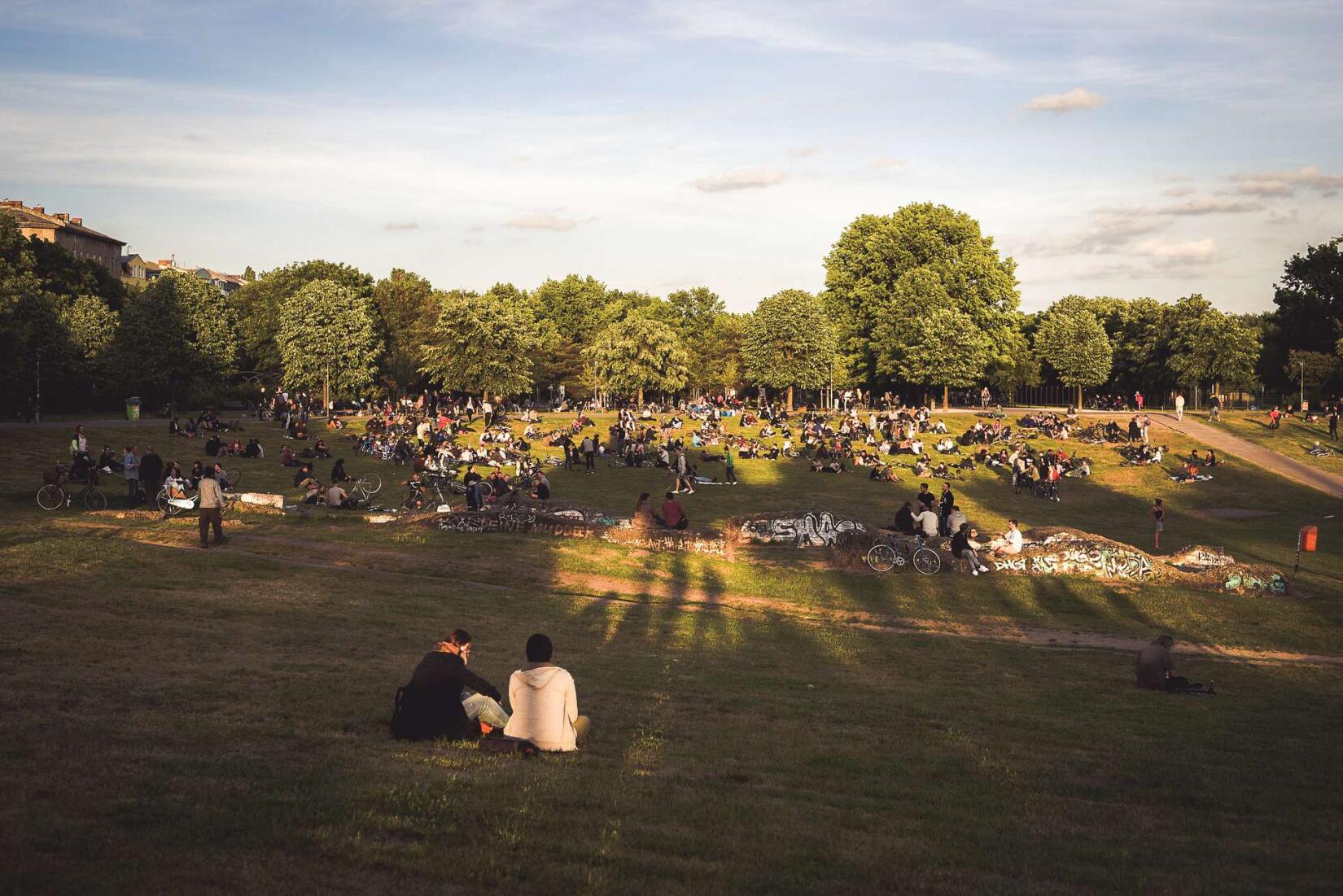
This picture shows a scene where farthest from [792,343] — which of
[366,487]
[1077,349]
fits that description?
[366,487]

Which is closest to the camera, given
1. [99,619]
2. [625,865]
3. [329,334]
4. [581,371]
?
[625,865]

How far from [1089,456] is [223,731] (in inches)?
2240

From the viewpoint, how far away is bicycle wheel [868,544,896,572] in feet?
94.0

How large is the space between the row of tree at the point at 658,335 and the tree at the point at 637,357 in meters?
0.20

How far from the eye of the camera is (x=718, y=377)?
117m

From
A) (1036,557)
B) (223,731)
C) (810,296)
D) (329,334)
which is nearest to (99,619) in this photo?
(223,731)

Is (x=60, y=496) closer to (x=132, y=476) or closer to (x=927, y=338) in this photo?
(x=132, y=476)

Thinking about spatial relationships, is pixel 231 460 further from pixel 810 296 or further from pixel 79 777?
pixel 810 296

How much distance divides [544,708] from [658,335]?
8155 centimetres

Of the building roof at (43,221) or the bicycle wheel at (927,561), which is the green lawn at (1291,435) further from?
the building roof at (43,221)

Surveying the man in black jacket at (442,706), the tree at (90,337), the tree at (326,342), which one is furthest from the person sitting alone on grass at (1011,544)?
the tree at (90,337)

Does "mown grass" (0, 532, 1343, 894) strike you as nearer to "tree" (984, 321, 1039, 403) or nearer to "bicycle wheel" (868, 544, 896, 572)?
"bicycle wheel" (868, 544, 896, 572)

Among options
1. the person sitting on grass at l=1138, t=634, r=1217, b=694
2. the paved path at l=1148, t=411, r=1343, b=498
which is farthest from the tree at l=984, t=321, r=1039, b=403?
the person sitting on grass at l=1138, t=634, r=1217, b=694

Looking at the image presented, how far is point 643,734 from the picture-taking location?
11.7 metres
